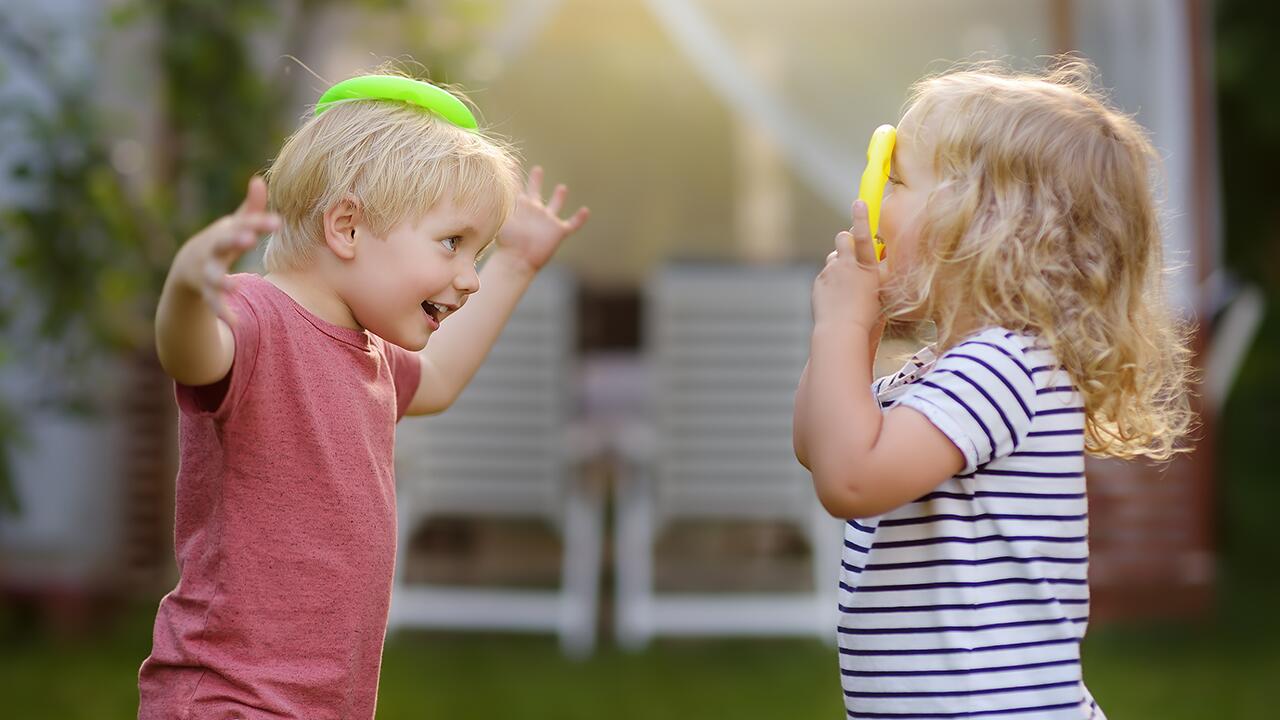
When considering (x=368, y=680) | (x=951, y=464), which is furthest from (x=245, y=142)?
(x=951, y=464)

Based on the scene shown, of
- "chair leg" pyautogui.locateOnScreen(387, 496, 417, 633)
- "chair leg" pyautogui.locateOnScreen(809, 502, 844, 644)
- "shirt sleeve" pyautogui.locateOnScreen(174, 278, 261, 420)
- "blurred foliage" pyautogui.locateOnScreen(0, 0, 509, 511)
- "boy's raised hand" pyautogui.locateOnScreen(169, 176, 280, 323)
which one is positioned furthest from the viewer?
"chair leg" pyautogui.locateOnScreen(387, 496, 417, 633)

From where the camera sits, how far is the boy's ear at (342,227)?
1424 millimetres

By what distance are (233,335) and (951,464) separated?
70 centimetres

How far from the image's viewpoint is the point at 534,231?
1.82 meters

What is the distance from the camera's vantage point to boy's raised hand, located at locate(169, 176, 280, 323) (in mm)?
1160

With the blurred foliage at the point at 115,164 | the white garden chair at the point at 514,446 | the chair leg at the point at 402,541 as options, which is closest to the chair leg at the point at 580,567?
the white garden chair at the point at 514,446

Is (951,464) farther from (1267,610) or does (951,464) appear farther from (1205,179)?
(1267,610)

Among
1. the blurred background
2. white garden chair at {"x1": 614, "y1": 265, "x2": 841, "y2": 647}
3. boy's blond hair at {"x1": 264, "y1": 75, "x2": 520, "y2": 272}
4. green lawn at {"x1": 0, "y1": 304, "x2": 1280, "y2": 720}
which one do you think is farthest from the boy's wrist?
white garden chair at {"x1": 614, "y1": 265, "x2": 841, "y2": 647}

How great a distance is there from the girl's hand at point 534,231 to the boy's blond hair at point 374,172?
307mm

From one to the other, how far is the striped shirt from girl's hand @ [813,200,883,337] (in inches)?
3.6

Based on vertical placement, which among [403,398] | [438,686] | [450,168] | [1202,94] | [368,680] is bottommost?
[438,686]

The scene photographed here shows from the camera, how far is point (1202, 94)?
4.42 m

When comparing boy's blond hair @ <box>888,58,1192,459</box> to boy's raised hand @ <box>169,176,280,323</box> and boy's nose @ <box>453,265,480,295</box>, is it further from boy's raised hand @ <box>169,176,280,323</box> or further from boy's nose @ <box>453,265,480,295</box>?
boy's raised hand @ <box>169,176,280,323</box>

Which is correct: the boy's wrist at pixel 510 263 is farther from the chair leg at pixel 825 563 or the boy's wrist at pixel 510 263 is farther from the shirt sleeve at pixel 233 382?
the chair leg at pixel 825 563
